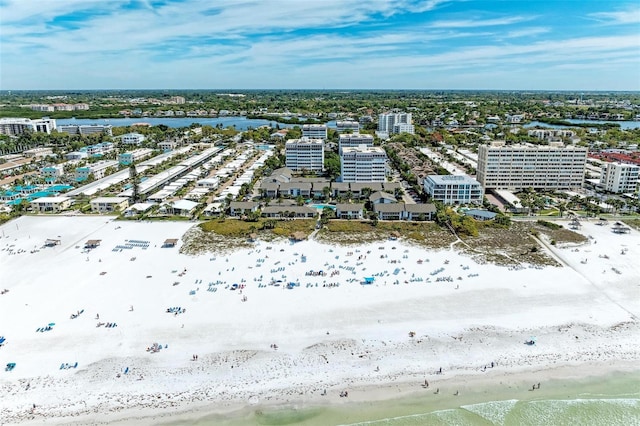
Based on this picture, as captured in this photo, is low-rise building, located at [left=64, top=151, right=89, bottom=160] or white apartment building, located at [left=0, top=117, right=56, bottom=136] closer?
low-rise building, located at [left=64, top=151, right=89, bottom=160]

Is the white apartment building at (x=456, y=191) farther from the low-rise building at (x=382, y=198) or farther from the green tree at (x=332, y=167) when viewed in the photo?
the green tree at (x=332, y=167)

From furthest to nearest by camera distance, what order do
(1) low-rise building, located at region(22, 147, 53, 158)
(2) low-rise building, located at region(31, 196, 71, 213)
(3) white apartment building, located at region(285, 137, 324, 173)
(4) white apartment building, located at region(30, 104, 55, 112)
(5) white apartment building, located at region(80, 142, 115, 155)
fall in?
(4) white apartment building, located at region(30, 104, 55, 112) → (5) white apartment building, located at region(80, 142, 115, 155) → (1) low-rise building, located at region(22, 147, 53, 158) → (3) white apartment building, located at region(285, 137, 324, 173) → (2) low-rise building, located at region(31, 196, 71, 213)

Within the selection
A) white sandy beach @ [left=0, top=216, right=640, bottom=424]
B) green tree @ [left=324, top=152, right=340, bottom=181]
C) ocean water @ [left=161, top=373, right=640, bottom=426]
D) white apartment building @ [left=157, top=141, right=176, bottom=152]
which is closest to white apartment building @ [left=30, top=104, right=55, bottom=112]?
white apartment building @ [left=157, top=141, right=176, bottom=152]

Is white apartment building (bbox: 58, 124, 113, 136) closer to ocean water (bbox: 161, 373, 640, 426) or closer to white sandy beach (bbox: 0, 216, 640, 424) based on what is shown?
white sandy beach (bbox: 0, 216, 640, 424)

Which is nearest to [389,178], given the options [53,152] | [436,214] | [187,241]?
[436,214]

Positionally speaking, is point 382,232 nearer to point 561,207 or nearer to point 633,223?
point 561,207

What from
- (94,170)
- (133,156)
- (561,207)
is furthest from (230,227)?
(133,156)
